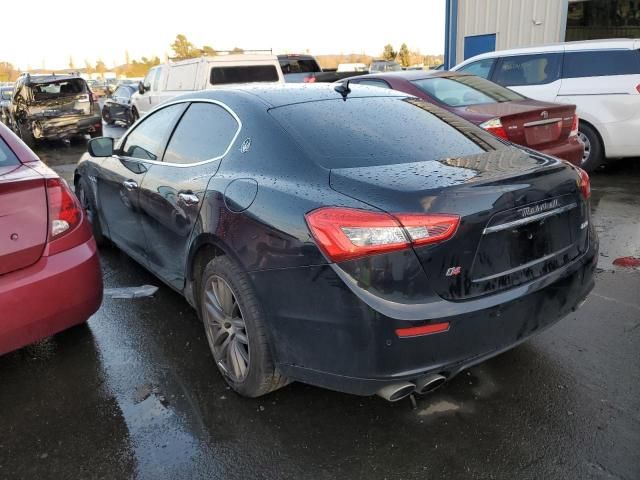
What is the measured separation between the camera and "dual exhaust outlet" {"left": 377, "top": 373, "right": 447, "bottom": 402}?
2260 millimetres

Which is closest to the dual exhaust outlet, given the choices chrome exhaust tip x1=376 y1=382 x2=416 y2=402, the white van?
chrome exhaust tip x1=376 y1=382 x2=416 y2=402

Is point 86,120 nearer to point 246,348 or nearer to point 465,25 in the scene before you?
point 465,25

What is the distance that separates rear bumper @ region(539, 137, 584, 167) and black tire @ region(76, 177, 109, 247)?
4601 millimetres

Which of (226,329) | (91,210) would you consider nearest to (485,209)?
(226,329)

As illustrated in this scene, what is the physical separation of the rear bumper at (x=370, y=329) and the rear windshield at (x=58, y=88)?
14.0 m

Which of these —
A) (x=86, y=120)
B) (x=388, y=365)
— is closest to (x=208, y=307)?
(x=388, y=365)

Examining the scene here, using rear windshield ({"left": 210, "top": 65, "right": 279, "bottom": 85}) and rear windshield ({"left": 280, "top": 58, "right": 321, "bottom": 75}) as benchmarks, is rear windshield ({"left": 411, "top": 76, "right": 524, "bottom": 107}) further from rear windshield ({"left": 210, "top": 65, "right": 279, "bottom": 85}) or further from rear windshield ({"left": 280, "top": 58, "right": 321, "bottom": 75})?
rear windshield ({"left": 280, "top": 58, "right": 321, "bottom": 75})

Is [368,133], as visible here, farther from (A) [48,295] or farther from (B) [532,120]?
(B) [532,120]

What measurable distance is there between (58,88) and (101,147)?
38.7 feet

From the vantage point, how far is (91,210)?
16.6 feet

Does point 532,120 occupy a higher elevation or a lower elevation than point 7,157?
lower

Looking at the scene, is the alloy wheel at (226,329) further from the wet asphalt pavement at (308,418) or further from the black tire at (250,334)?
the wet asphalt pavement at (308,418)

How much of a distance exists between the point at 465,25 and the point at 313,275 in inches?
601

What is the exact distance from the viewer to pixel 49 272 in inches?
115
